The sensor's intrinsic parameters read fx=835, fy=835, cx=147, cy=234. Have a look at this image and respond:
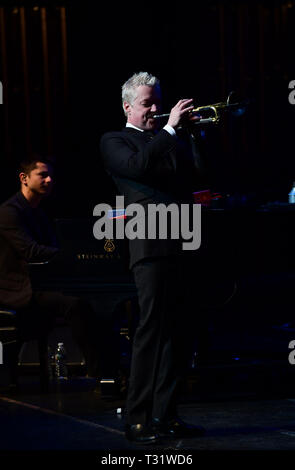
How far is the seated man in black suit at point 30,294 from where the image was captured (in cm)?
423

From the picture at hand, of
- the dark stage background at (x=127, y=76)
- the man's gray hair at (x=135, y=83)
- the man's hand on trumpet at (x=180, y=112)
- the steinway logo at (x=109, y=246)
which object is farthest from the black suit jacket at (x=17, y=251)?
the dark stage background at (x=127, y=76)

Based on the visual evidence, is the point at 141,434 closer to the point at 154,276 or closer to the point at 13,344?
the point at 154,276

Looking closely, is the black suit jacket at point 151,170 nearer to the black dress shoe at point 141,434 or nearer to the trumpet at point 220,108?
the trumpet at point 220,108

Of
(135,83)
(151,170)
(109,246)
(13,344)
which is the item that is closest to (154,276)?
(151,170)

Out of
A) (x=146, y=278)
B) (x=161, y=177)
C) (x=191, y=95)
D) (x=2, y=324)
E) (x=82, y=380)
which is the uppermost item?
(x=191, y=95)

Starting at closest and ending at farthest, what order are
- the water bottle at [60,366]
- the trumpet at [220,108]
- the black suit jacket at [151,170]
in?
the black suit jacket at [151,170], the trumpet at [220,108], the water bottle at [60,366]

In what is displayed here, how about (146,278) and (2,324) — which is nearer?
(146,278)

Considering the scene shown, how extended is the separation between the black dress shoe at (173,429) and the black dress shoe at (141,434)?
0.08 ft

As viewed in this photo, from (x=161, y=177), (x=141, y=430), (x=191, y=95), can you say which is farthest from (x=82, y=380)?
(x=191, y=95)

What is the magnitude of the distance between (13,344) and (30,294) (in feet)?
0.98

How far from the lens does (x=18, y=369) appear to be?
14.8 ft

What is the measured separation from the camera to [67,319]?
14.0 feet

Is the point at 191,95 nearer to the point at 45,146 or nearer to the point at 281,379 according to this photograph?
the point at 45,146

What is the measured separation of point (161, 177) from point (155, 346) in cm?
65
